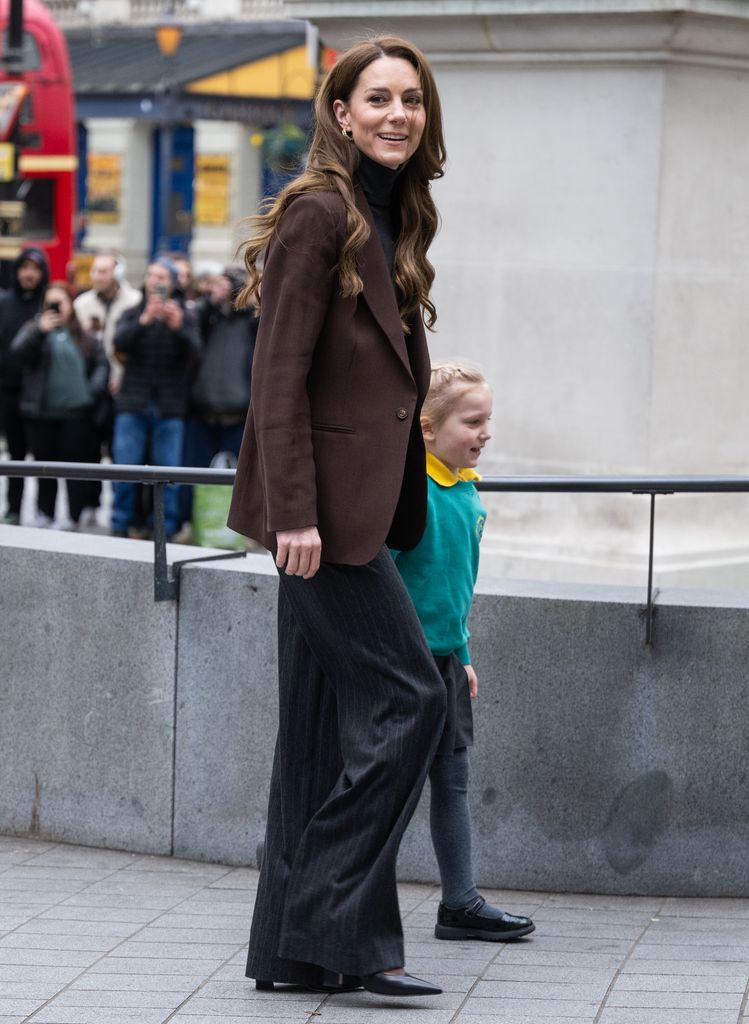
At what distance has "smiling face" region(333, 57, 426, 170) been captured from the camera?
4.06 m

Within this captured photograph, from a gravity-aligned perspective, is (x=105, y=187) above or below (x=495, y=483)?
above

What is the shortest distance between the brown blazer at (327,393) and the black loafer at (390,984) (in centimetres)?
88

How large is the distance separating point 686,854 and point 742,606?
66 centimetres

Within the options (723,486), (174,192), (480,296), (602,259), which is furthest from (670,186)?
(174,192)

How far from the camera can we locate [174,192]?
139 feet

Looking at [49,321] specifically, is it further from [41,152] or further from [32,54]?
[32,54]

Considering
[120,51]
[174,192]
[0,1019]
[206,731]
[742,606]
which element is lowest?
[0,1019]

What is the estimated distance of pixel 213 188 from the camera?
41000 millimetres

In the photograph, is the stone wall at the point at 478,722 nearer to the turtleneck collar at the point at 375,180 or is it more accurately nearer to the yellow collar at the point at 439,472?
the yellow collar at the point at 439,472

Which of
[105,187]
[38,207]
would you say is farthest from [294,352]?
[105,187]

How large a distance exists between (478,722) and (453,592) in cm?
84

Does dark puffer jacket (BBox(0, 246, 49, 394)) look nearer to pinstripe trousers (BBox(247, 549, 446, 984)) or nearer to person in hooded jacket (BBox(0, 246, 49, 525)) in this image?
person in hooded jacket (BBox(0, 246, 49, 525))

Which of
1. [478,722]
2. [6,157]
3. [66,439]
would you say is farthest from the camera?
[6,157]

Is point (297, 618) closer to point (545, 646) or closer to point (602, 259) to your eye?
point (545, 646)
